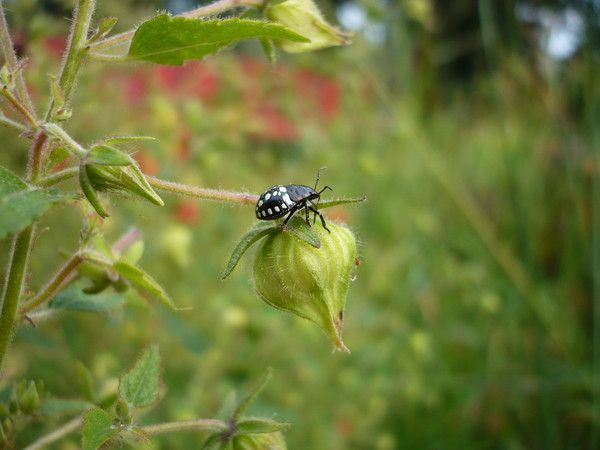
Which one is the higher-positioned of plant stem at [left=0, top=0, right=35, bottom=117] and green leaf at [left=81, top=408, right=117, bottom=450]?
plant stem at [left=0, top=0, right=35, bottom=117]

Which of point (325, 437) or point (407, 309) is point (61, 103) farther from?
point (407, 309)

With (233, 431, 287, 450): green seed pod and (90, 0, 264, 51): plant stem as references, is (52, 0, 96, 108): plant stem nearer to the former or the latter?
(90, 0, 264, 51): plant stem

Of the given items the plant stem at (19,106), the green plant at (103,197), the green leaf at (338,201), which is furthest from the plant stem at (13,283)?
the green leaf at (338,201)

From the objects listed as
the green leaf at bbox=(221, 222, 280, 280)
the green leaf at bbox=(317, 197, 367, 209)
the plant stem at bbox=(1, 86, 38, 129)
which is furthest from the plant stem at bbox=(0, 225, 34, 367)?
the green leaf at bbox=(317, 197, 367, 209)

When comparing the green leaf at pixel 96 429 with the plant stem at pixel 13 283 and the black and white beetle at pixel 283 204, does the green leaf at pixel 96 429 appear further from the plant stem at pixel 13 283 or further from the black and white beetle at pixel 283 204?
the black and white beetle at pixel 283 204

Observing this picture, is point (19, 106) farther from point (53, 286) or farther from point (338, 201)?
point (338, 201)

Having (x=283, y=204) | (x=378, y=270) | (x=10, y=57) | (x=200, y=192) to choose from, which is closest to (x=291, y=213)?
(x=283, y=204)
